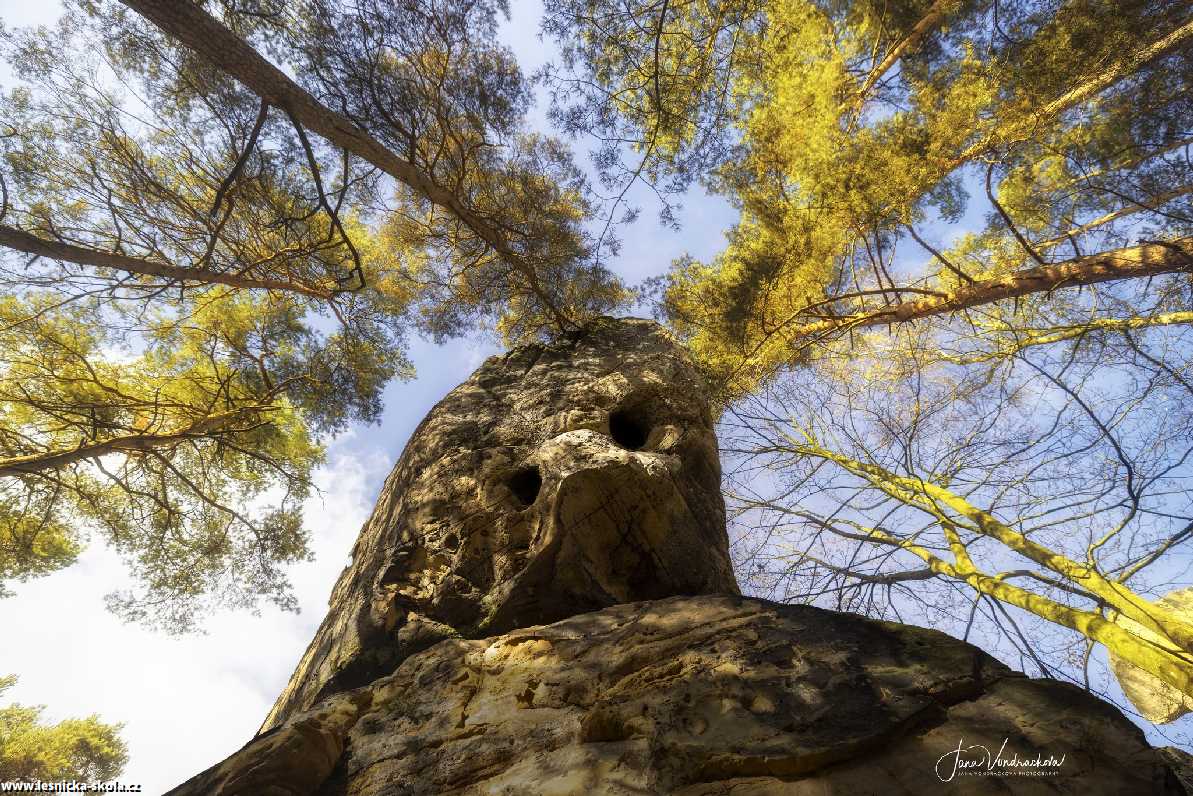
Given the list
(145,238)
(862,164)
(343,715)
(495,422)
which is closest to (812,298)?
(862,164)

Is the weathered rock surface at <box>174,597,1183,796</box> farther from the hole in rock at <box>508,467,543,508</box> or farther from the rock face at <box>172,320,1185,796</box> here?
the hole in rock at <box>508,467,543,508</box>

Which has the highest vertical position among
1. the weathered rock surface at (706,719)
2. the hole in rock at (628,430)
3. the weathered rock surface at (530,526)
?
the hole in rock at (628,430)

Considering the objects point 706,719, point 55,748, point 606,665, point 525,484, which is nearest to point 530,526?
point 525,484

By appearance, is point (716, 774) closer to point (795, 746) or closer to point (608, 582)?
point (795, 746)

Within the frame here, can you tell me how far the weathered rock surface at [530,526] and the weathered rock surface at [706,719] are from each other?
39 cm

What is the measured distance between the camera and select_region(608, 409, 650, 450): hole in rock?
14.5 feet

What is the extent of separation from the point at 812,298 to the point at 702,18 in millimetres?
3199

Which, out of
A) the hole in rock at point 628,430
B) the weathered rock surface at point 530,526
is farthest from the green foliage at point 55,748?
the hole in rock at point 628,430

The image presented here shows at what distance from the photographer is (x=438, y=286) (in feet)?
22.9

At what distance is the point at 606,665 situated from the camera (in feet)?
7.85

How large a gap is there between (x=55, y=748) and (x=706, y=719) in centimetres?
1338

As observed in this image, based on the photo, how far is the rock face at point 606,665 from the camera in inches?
65.4

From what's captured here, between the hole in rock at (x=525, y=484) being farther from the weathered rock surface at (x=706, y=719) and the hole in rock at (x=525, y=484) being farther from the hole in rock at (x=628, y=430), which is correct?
the weathered rock surface at (x=706, y=719)

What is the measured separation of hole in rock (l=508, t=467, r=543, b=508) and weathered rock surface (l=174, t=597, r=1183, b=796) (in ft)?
3.81
